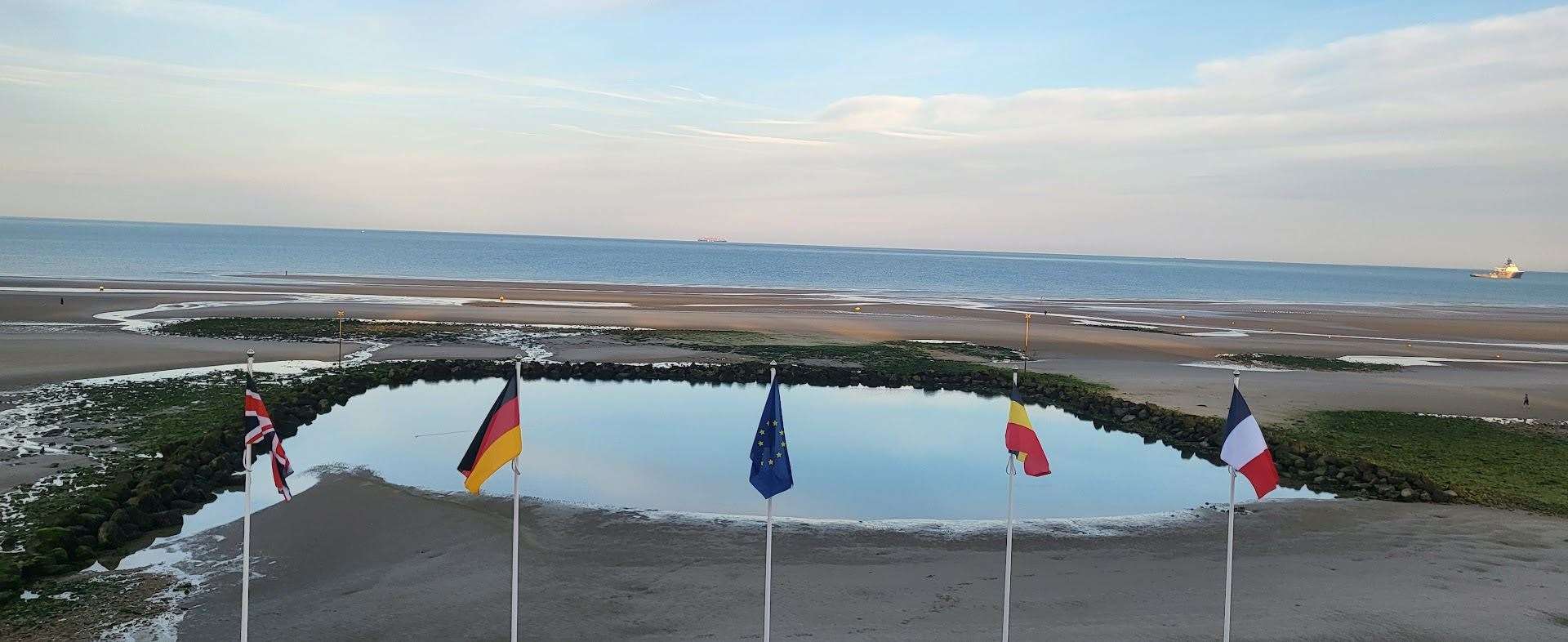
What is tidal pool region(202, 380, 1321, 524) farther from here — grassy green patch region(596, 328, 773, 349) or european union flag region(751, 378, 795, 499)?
grassy green patch region(596, 328, 773, 349)

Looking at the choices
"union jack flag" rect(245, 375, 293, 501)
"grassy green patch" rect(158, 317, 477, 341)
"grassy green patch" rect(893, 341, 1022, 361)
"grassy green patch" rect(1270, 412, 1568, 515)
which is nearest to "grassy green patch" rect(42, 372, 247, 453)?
"union jack flag" rect(245, 375, 293, 501)

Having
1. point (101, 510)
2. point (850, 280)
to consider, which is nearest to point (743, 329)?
point (101, 510)

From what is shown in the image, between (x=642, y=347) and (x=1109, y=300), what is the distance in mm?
70288

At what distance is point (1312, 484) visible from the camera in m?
22.8

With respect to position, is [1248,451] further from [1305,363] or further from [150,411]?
[1305,363]

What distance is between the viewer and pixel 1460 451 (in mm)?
25812

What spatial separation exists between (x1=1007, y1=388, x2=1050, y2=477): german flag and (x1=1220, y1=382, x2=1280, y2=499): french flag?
2102 mm

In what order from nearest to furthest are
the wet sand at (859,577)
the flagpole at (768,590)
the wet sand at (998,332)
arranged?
the flagpole at (768,590) < the wet sand at (859,577) < the wet sand at (998,332)

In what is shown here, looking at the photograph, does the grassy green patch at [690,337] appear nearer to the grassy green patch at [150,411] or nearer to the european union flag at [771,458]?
the grassy green patch at [150,411]

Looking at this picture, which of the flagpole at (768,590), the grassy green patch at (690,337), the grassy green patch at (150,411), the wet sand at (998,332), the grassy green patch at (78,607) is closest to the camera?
the flagpole at (768,590)

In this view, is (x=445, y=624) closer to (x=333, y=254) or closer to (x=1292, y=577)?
Result: (x=1292, y=577)

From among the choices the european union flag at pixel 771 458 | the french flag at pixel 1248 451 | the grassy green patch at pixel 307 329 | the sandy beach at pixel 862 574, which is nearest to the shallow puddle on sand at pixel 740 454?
the sandy beach at pixel 862 574

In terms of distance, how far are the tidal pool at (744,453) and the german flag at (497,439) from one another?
8603 mm

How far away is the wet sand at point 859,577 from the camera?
1327 centimetres
